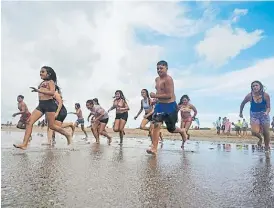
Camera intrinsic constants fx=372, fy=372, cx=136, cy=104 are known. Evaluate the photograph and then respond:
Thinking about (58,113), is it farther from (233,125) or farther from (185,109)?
(233,125)

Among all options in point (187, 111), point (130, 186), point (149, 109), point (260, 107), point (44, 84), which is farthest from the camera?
point (187, 111)

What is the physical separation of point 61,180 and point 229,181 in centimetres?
177

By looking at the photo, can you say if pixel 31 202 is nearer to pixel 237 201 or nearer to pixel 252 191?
pixel 237 201

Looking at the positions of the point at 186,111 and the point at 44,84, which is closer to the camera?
the point at 44,84

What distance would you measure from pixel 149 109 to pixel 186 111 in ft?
4.19


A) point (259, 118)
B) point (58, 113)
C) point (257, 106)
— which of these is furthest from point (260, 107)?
point (58, 113)

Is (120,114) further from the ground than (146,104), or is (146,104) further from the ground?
(146,104)

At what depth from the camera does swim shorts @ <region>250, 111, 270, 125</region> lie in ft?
30.2

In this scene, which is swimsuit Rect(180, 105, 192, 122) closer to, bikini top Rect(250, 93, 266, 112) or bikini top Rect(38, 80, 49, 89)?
bikini top Rect(250, 93, 266, 112)

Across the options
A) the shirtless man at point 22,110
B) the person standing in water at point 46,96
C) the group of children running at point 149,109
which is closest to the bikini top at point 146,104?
the group of children running at point 149,109

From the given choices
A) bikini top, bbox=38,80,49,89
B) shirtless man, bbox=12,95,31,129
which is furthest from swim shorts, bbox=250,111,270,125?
shirtless man, bbox=12,95,31,129

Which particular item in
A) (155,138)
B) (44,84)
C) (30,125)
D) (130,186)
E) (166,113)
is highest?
(44,84)

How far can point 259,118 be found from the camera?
9.29 metres

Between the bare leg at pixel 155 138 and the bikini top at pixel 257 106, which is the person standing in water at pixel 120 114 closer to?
the bikini top at pixel 257 106
